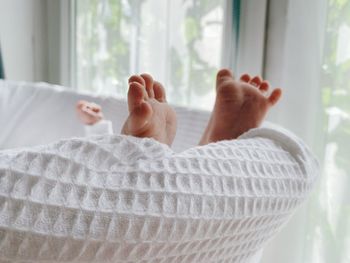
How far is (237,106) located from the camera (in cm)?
66

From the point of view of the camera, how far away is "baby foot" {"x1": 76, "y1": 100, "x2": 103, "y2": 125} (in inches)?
36.1

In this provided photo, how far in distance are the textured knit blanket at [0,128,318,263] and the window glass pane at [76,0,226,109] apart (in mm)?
644

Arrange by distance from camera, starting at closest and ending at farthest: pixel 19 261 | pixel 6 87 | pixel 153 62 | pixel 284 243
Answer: pixel 19 261, pixel 284 243, pixel 6 87, pixel 153 62

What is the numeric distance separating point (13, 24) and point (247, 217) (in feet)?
4.02

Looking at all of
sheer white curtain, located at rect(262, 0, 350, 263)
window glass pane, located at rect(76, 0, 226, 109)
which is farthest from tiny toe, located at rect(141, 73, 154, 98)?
window glass pane, located at rect(76, 0, 226, 109)

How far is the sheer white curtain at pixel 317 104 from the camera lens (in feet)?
2.50

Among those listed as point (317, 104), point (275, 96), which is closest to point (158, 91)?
point (275, 96)

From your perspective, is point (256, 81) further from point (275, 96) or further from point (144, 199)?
point (144, 199)

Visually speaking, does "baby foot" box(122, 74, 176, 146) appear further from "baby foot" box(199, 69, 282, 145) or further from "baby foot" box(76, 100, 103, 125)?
"baby foot" box(76, 100, 103, 125)

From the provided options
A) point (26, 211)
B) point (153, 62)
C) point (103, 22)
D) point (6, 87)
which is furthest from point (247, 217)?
point (103, 22)

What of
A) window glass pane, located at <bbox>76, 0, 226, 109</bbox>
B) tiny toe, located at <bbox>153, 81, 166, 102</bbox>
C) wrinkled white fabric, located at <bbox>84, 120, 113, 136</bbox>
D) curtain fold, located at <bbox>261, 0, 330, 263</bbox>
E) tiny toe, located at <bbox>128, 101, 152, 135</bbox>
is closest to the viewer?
tiny toe, located at <bbox>128, 101, 152, 135</bbox>

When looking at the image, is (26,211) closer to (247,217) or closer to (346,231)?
(247,217)

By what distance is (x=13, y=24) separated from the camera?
4.76ft

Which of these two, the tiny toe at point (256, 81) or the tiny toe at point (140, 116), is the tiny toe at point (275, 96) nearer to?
the tiny toe at point (256, 81)
